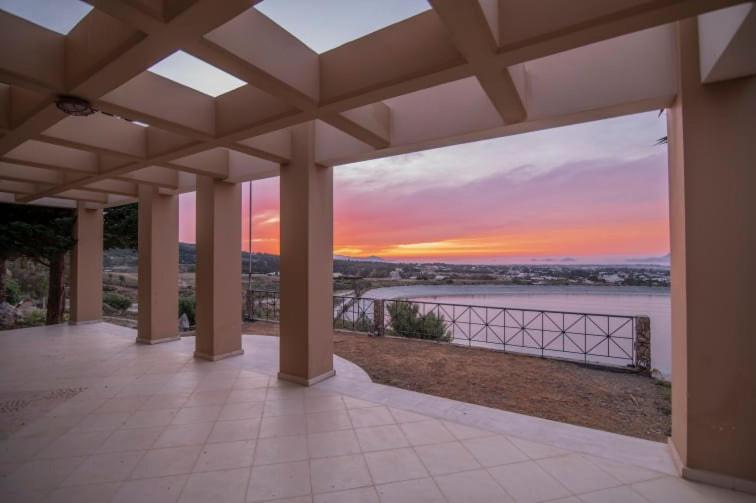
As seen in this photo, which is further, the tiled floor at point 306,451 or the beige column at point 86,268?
the beige column at point 86,268

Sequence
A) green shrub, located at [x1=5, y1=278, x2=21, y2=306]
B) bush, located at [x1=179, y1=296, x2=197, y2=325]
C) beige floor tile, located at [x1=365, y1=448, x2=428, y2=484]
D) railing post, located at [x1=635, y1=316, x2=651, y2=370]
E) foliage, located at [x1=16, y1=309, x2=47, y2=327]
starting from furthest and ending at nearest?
green shrub, located at [x1=5, y1=278, x2=21, y2=306], bush, located at [x1=179, y1=296, x2=197, y2=325], foliage, located at [x1=16, y1=309, x2=47, y2=327], railing post, located at [x1=635, y1=316, x2=651, y2=370], beige floor tile, located at [x1=365, y1=448, x2=428, y2=484]

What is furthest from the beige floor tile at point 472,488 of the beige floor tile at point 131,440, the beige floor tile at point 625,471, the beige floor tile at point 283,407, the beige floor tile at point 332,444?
the beige floor tile at point 131,440

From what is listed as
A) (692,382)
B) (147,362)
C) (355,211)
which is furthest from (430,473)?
(355,211)

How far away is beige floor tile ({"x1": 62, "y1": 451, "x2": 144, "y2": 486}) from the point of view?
2299 mm

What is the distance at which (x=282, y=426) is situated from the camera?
3082mm

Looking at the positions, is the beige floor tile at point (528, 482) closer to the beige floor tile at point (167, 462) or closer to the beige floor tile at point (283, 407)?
the beige floor tile at point (283, 407)

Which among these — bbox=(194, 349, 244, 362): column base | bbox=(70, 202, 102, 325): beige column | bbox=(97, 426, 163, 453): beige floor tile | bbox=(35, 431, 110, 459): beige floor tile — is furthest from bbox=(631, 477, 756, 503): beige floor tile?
bbox=(70, 202, 102, 325): beige column

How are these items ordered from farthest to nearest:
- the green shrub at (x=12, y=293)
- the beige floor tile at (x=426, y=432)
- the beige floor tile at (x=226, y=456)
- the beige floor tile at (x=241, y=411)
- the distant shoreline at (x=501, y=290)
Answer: the green shrub at (x=12, y=293) → the distant shoreline at (x=501, y=290) → the beige floor tile at (x=241, y=411) → the beige floor tile at (x=426, y=432) → the beige floor tile at (x=226, y=456)

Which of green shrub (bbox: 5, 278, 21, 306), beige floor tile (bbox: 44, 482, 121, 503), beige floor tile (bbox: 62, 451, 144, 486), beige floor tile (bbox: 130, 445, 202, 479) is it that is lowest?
beige floor tile (bbox: 130, 445, 202, 479)

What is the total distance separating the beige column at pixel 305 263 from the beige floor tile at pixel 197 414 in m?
0.99

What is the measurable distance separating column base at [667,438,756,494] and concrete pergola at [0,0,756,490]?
11mm

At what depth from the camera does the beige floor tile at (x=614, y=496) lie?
2.09m

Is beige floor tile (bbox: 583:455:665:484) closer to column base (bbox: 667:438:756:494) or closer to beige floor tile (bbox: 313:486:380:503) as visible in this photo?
column base (bbox: 667:438:756:494)

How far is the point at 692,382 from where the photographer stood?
7.51ft
